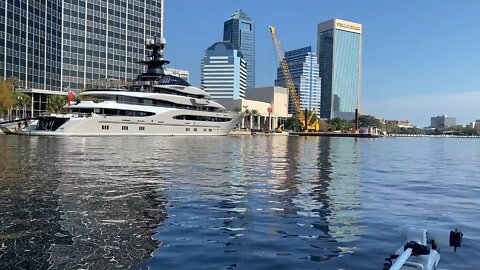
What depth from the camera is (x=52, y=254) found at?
32.7 feet

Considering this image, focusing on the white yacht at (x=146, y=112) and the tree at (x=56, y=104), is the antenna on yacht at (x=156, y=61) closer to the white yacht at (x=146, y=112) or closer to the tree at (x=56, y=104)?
the white yacht at (x=146, y=112)

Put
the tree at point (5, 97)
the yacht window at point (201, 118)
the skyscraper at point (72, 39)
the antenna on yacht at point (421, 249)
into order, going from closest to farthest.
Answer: the antenna on yacht at point (421, 249) → the tree at point (5, 97) → the yacht window at point (201, 118) → the skyscraper at point (72, 39)

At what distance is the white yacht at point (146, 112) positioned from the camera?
294 ft

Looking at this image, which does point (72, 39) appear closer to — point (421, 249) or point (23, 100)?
point (23, 100)

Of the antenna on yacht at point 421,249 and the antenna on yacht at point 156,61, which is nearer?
the antenna on yacht at point 421,249

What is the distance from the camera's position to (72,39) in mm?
144500

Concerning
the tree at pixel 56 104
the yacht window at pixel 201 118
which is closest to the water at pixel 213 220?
the yacht window at pixel 201 118

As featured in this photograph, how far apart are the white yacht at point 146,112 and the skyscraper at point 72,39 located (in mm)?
26901

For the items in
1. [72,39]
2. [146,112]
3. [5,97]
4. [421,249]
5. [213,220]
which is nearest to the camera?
[421,249]

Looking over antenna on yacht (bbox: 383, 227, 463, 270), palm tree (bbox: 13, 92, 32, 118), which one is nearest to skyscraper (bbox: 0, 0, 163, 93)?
palm tree (bbox: 13, 92, 32, 118)

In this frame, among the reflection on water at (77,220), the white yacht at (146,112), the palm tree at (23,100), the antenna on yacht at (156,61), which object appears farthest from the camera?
the antenna on yacht at (156,61)

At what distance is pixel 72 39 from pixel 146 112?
2301 inches

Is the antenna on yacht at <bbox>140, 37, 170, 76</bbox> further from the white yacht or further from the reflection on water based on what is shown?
the reflection on water

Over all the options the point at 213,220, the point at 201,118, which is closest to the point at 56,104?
the point at 201,118
